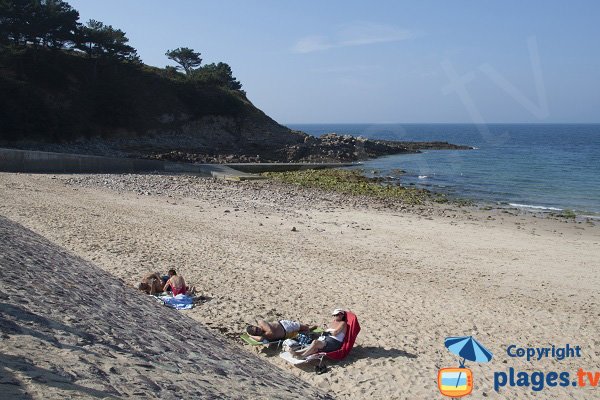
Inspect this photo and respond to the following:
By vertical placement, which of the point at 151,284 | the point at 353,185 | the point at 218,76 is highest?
the point at 218,76

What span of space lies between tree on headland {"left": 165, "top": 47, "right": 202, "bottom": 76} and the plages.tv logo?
2383 inches

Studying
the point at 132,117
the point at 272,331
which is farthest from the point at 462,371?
the point at 132,117

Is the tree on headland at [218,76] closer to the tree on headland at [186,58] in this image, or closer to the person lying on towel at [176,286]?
the tree on headland at [186,58]

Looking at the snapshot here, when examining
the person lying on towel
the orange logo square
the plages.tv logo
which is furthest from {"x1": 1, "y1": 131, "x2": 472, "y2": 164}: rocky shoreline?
the orange logo square

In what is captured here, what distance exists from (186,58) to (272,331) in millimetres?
61668

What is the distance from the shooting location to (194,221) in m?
18.0

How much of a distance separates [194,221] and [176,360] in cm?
1193

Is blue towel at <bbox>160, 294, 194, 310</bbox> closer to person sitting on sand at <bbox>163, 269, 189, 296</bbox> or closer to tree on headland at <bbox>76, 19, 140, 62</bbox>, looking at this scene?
person sitting on sand at <bbox>163, 269, 189, 296</bbox>

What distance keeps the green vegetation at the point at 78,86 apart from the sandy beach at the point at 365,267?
19631mm

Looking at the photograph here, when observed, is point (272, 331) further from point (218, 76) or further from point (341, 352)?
point (218, 76)

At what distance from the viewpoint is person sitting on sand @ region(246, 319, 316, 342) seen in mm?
8148

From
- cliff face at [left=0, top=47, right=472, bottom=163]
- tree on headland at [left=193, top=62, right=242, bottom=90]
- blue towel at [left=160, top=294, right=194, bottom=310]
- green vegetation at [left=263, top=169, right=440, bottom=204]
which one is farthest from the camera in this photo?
tree on headland at [left=193, top=62, right=242, bottom=90]

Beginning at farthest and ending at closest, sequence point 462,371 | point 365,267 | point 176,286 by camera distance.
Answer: point 365,267 → point 176,286 → point 462,371

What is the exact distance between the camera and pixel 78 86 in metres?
48.6
